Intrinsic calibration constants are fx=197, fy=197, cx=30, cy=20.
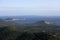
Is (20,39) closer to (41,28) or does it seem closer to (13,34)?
(13,34)

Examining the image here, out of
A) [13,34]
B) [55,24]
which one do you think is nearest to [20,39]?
[13,34]

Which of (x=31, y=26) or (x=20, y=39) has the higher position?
(x=31, y=26)

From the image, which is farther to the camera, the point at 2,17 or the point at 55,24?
the point at 2,17

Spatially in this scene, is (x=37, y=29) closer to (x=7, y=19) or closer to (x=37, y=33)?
(x=37, y=33)

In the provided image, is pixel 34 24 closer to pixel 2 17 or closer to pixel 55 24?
pixel 55 24

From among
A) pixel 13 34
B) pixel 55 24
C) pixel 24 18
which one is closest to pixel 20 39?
pixel 13 34

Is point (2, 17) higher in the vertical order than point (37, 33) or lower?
higher

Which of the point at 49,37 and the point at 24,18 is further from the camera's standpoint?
the point at 24,18
